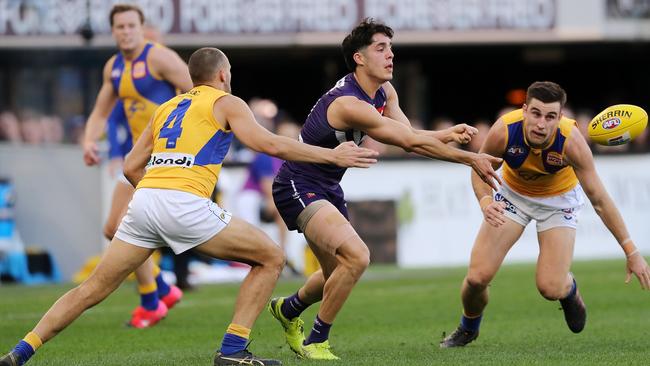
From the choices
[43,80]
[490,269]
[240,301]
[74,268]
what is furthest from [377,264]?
[240,301]

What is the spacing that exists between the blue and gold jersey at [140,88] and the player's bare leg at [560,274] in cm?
392

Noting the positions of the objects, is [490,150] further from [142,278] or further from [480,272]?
[142,278]

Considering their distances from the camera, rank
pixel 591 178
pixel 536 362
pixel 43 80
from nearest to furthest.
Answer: pixel 536 362 < pixel 591 178 < pixel 43 80

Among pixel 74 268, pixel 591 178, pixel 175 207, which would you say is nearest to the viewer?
pixel 175 207

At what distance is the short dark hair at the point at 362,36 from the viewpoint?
932cm

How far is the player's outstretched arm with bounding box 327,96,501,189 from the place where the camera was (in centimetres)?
830

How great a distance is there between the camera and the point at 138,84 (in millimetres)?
12133

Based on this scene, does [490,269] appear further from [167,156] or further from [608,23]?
[608,23]

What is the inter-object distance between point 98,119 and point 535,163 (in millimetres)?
4528

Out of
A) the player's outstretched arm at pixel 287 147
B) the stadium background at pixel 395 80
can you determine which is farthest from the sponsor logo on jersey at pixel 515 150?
the stadium background at pixel 395 80

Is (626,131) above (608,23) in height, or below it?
above

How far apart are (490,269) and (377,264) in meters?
10.3

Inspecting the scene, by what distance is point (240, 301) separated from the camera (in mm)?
8312

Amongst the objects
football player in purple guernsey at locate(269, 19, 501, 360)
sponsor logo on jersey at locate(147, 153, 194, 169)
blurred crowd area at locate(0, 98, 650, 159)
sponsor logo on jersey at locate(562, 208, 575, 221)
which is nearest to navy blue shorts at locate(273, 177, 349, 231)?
football player in purple guernsey at locate(269, 19, 501, 360)
